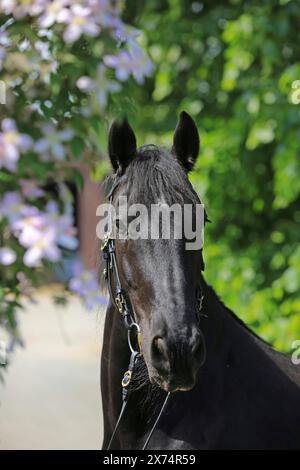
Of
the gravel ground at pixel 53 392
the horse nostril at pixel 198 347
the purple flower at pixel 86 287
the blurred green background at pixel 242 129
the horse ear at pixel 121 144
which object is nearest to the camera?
the horse nostril at pixel 198 347

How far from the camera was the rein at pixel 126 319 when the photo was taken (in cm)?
251

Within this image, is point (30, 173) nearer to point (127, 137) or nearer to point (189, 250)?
point (127, 137)

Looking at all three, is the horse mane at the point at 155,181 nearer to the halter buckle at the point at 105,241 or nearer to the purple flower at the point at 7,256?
the halter buckle at the point at 105,241

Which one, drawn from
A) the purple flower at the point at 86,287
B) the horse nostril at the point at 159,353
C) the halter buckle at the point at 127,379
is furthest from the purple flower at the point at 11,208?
the horse nostril at the point at 159,353

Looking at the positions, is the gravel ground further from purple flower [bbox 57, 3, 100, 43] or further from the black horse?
purple flower [bbox 57, 3, 100, 43]

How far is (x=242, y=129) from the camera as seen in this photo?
5844 mm

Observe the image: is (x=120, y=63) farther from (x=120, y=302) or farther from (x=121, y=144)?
(x=120, y=302)

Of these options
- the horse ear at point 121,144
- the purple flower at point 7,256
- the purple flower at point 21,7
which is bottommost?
the purple flower at point 7,256

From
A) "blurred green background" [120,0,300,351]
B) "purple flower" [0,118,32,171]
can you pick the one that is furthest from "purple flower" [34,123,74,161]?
"blurred green background" [120,0,300,351]

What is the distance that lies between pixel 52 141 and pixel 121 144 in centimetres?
93

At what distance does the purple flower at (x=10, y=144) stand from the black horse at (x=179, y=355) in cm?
69

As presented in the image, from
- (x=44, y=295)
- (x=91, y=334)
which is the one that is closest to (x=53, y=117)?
(x=91, y=334)
